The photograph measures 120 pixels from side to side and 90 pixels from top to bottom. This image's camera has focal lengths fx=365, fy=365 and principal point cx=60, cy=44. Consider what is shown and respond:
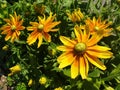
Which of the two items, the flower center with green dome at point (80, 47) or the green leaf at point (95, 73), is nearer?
the flower center with green dome at point (80, 47)

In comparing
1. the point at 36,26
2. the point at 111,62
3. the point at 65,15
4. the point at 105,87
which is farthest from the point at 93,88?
the point at 65,15

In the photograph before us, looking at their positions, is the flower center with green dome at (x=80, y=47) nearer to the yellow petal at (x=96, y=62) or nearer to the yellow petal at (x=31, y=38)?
the yellow petal at (x=96, y=62)

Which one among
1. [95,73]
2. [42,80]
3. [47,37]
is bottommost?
[42,80]

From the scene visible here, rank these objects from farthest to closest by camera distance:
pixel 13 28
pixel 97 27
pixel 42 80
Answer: pixel 13 28, pixel 42 80, pixel 97 27

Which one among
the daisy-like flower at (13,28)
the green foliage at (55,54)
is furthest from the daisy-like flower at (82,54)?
the daisy-like flower at (13,28)

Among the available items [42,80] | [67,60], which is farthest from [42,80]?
[67,60]

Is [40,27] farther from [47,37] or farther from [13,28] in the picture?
[13,28]

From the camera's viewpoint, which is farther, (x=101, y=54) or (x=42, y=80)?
(x=42, y=80)

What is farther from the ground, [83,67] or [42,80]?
[83,67]

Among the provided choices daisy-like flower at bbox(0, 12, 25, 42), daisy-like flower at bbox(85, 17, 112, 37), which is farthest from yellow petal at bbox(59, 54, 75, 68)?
daisy-like flower at bbox(0, 12, 25, 42)

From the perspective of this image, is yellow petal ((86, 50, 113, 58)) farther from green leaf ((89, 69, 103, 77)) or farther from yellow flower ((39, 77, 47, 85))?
yellow flower ((39, 77, 47, 85))

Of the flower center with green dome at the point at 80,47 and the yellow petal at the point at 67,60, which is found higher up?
the flower center with green dome at the point at 80,47
